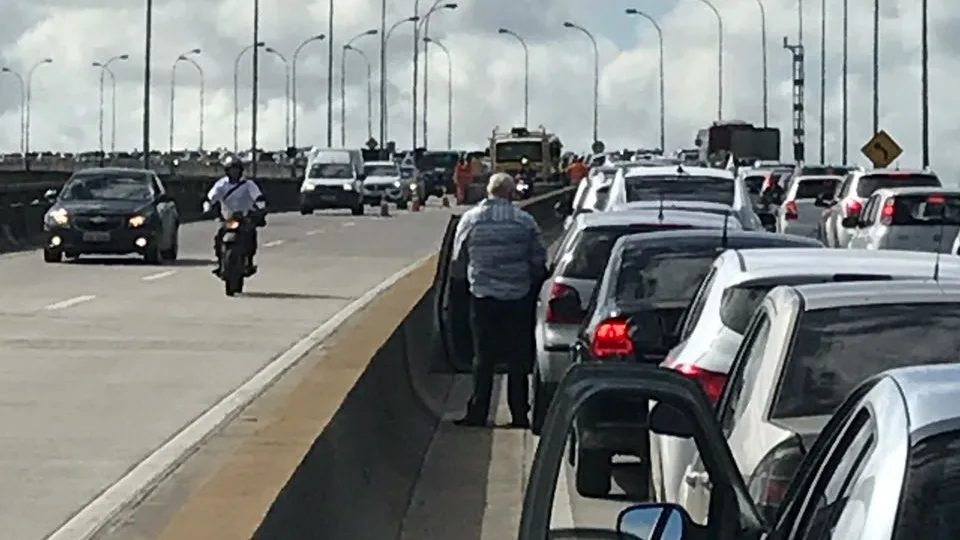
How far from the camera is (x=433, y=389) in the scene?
Answer: 58.9 feet

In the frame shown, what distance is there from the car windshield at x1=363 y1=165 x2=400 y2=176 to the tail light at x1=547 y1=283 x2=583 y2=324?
6391cm

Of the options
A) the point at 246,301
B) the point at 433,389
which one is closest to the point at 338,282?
the point at 246,301

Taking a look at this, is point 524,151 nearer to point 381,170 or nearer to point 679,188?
point 381,170

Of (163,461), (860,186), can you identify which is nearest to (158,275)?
(860,186)

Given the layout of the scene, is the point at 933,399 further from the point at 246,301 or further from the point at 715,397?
the point at 246,301

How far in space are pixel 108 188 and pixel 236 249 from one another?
9354mm

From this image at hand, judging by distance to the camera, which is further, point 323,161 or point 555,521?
point 323,161

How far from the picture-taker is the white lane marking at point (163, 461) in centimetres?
1107

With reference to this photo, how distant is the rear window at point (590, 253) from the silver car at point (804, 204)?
85.3ft

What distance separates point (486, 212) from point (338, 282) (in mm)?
16737

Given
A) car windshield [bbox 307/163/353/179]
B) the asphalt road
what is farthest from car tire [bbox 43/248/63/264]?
car windshield [bbox 307/163/353/179]

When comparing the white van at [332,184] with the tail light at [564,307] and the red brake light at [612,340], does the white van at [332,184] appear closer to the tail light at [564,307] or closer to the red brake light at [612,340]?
the tail light at [564,307]

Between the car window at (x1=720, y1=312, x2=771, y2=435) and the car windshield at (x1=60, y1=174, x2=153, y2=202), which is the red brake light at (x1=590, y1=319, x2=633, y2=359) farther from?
the car windshield at (x1=60, y1=174, x2=153, y2=202)

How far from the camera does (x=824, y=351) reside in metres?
7.12
